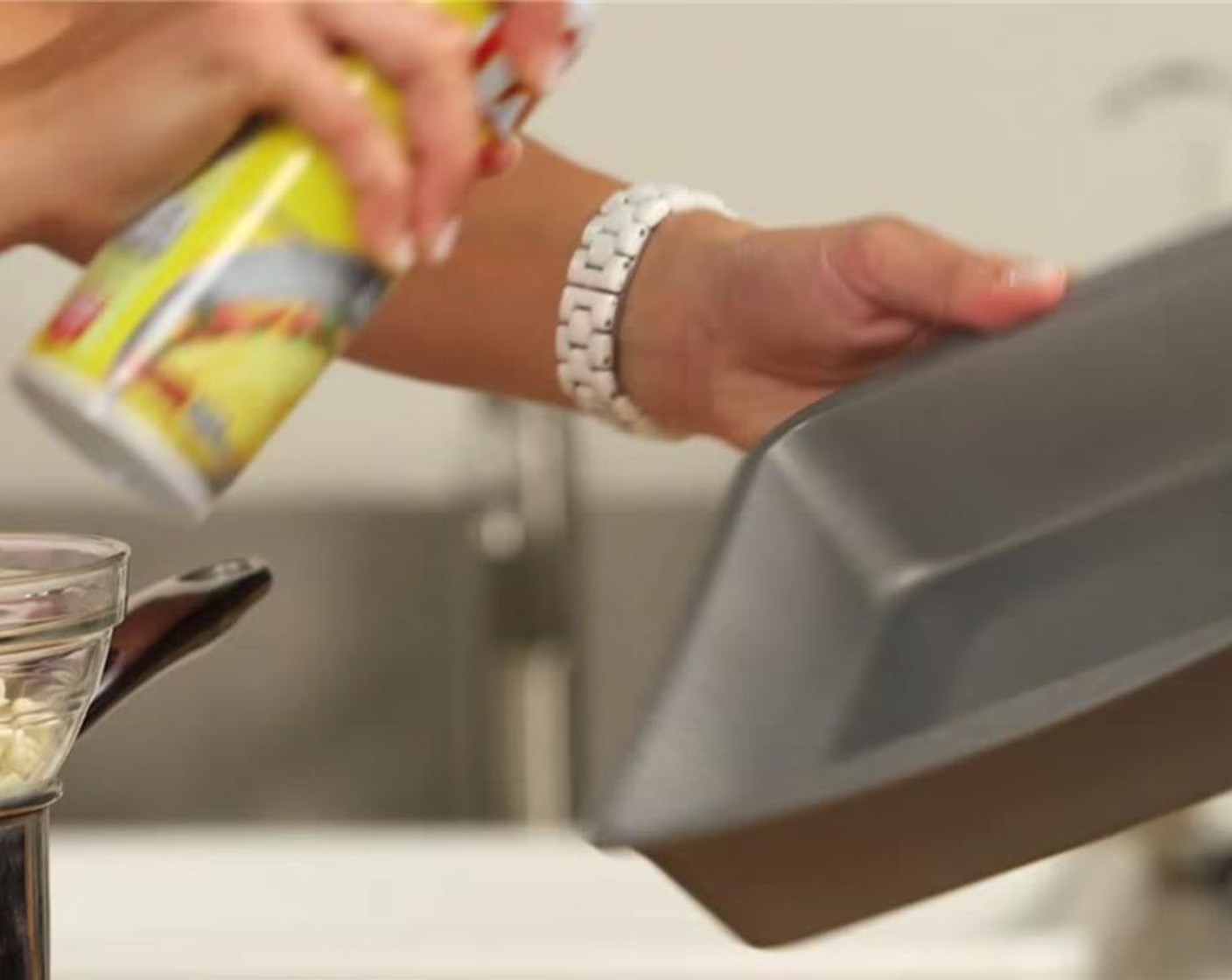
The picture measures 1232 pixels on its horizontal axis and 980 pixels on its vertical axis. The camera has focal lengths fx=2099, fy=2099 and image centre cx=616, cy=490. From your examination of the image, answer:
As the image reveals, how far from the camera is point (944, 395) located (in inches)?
17.7

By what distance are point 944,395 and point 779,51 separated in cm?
91

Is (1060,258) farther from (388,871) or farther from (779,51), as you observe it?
(388,871)

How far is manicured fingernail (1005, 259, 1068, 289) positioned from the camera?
0.45 meters

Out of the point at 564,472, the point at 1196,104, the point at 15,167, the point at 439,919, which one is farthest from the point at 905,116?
the point at 15,167

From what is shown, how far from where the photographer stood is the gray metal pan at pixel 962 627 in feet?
1.12

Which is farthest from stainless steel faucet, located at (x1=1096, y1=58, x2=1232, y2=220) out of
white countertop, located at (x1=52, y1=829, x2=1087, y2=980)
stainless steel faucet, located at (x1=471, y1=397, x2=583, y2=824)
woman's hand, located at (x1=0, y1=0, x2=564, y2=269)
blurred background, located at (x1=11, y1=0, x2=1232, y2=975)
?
woman's hand, located at (x1=0, y1=0, x2=564, y2=269)

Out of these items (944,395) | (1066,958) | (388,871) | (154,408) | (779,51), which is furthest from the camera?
(779,51)

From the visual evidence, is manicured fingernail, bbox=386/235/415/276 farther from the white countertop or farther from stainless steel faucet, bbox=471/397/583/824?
stainless steel faucet, bbox=471/397/583/824

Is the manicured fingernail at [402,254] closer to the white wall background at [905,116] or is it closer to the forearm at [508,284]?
the forearm at [508,284]

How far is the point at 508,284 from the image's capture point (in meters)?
0.54

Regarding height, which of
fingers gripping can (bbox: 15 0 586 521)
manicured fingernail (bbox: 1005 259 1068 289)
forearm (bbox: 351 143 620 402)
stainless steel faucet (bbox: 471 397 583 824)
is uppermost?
fingers gripping can (bbox: 15 0 586 521)

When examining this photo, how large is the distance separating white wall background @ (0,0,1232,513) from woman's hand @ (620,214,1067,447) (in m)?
0.79

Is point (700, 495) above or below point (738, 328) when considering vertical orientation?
below

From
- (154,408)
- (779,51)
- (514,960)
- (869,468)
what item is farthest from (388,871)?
(154,408)
